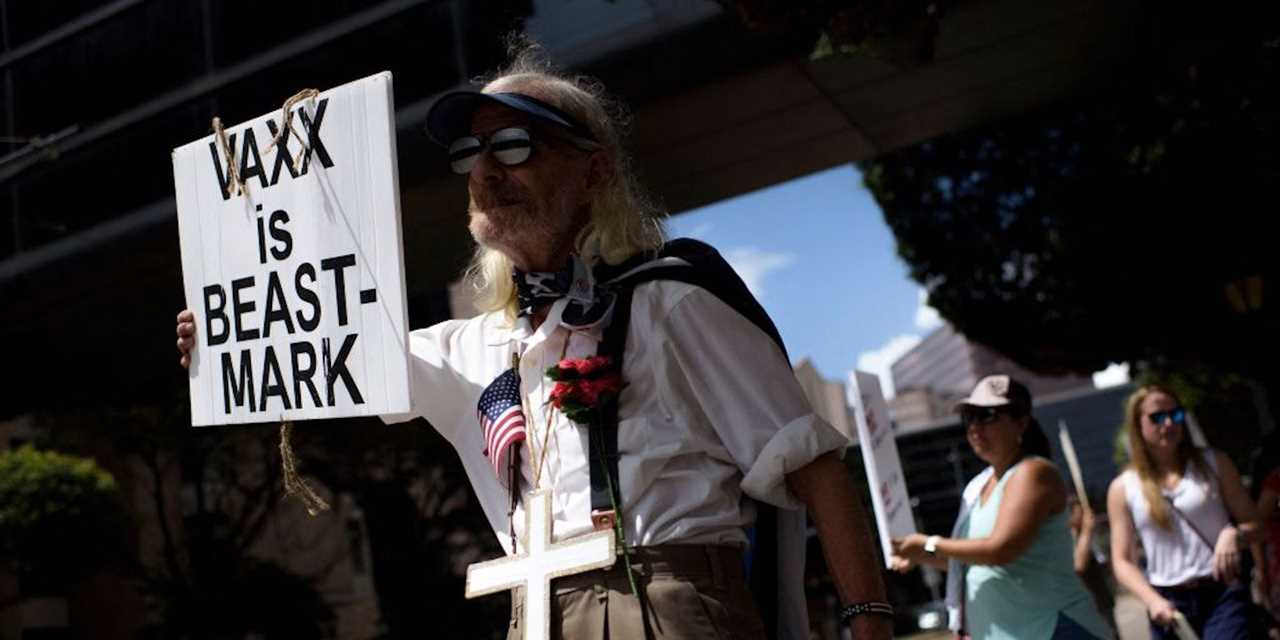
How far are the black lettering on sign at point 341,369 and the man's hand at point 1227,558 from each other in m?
4.68

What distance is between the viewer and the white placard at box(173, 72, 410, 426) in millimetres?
2615

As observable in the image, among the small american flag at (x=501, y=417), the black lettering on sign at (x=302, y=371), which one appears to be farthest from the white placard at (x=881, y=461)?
the black lettering on sign at (x=302, y=371)

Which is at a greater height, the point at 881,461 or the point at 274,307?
the point at 274,307

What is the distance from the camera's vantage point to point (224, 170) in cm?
296

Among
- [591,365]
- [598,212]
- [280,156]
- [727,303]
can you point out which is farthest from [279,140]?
[727,303]

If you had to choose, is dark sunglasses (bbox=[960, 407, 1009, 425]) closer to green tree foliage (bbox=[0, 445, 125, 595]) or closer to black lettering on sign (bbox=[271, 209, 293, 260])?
black lettering on sign (bbox=[271, 209, 293, 260])

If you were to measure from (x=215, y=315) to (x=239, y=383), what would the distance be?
15 cm

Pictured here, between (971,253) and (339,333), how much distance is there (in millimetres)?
22556

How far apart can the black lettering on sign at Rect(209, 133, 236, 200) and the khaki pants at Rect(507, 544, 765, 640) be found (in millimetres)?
1050

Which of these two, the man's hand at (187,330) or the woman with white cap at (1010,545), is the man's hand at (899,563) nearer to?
the woman with white cap at (1010,545)

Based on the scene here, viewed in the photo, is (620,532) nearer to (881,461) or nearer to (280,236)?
(280,236)

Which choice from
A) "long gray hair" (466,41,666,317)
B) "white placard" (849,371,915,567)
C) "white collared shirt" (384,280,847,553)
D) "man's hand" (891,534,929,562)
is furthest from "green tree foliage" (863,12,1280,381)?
"white collared shirt" (384,280,847,553)

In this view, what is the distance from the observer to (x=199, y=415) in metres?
Result: 2.97

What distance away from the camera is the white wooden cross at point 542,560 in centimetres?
244
